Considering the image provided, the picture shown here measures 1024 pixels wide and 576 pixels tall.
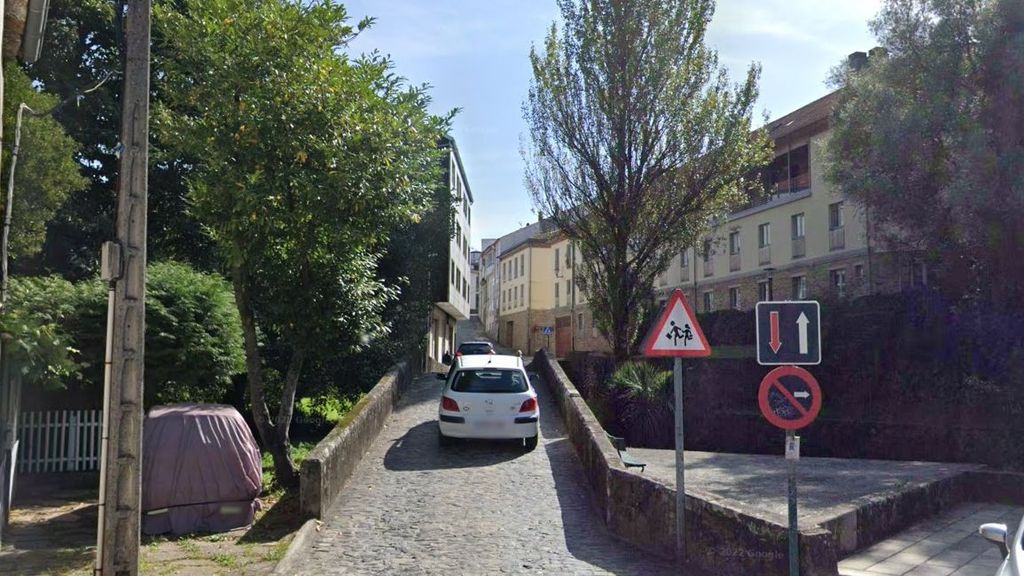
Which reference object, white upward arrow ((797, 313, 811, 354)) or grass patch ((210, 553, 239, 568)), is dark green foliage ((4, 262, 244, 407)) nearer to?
grass patch ((210, 553, 239, 568))

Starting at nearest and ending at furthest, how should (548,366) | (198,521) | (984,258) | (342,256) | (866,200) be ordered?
(198,521)
(342,256)
(984,258)
(866,200)
(548,366)

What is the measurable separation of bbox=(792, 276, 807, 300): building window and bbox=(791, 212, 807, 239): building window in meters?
1.77

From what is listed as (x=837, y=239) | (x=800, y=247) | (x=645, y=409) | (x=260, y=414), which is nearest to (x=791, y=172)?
(x=800, y=247)

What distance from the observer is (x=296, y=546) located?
815 centimetres

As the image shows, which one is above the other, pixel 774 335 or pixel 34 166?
pixel 34 166

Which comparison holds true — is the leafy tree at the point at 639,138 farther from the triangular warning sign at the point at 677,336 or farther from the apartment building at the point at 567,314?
the apartment building at the point at 567,314

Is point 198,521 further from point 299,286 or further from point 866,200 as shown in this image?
point 866,200

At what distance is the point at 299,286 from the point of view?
11.1 m

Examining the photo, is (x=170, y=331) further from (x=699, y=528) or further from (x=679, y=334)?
(x=699, y=528)

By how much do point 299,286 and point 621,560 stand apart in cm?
557

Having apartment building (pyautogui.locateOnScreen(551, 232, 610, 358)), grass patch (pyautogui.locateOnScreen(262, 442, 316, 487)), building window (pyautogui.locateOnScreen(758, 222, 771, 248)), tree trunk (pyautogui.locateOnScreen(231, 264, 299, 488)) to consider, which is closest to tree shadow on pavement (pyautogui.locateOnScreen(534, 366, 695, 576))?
grass patch (pyautogui.locateOnScreen(262, 442, 316, 487))

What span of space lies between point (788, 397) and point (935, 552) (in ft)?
8.94

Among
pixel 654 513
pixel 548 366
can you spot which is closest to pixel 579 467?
pixel 654 513

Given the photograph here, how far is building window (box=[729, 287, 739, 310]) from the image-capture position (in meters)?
39.3
